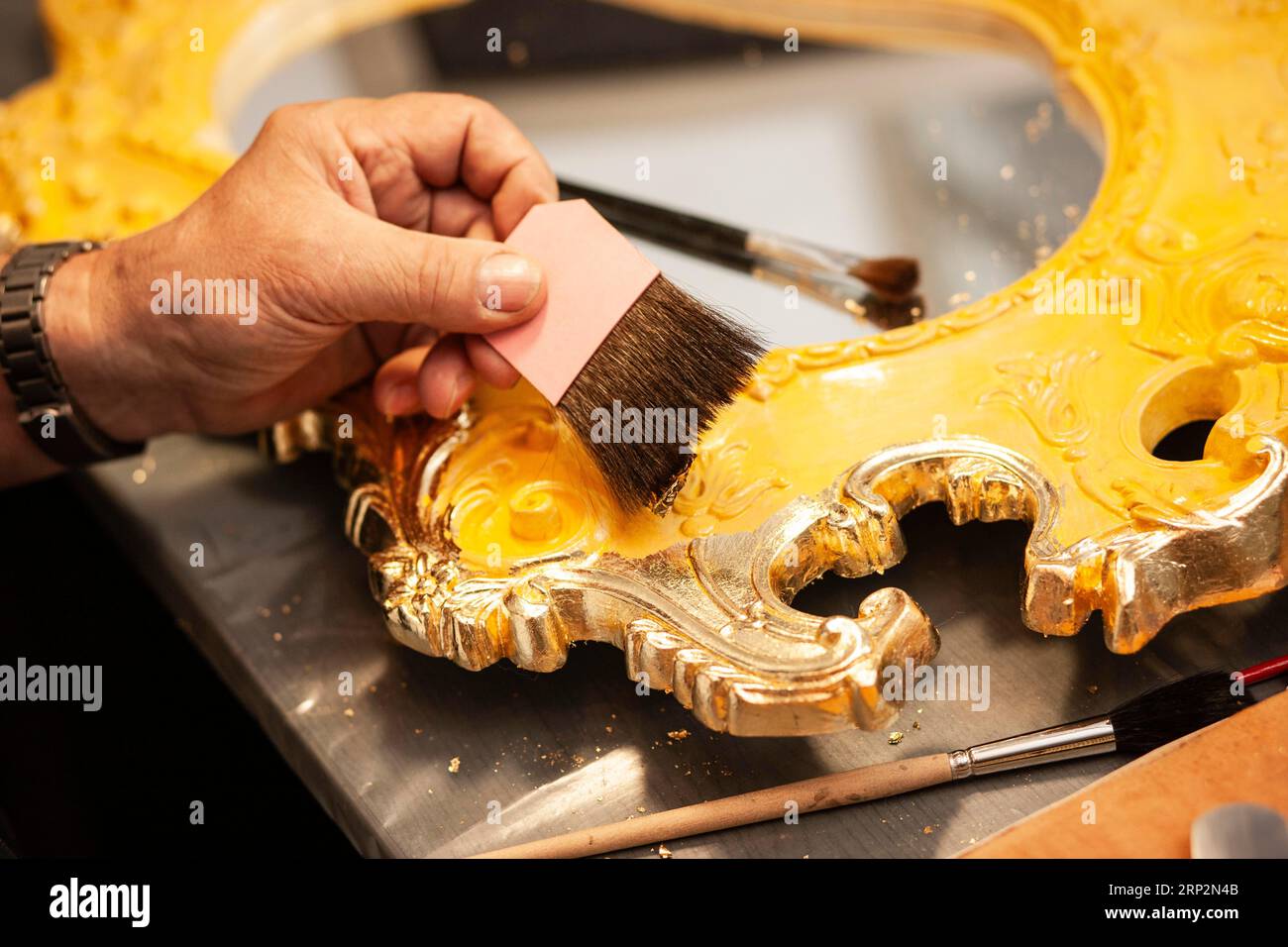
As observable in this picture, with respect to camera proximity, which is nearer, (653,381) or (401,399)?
(653,381)

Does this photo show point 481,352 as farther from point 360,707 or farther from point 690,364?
point 360,707

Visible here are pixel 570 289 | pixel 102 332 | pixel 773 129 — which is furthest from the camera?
pixel 773 129

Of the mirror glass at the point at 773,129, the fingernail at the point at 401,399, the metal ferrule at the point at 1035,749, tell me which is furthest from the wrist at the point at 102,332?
the metal ferrule at the point at 1035,749

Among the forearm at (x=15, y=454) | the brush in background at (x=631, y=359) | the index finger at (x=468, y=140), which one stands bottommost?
the forearm at (x=15, y=454)

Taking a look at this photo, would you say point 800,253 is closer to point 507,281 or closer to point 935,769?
point 507,281

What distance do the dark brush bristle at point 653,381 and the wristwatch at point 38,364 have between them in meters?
0.43

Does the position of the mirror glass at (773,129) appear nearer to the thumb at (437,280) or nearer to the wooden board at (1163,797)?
the thumb at (437,280)

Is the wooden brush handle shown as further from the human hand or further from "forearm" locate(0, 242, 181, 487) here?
"forearm" locate(0, 242, 181, 487)

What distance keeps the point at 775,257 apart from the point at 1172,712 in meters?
0.51

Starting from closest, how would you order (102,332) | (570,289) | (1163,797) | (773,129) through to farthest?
1. (1163,797)
2. (570,289)
3. (102,332)
4. (773,129)

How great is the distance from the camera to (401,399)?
0.93m

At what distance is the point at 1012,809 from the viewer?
2.42ft

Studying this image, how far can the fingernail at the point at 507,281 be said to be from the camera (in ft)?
2.60

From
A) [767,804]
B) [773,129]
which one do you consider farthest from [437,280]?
[773,129]
